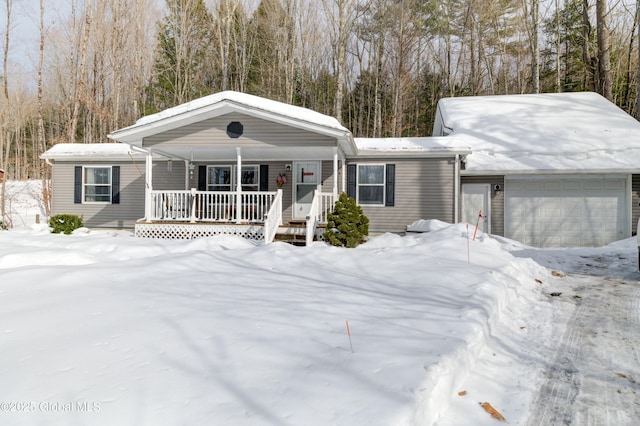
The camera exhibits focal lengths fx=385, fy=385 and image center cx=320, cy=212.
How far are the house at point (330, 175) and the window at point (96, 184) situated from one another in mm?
36

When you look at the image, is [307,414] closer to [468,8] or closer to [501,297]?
[501,297]

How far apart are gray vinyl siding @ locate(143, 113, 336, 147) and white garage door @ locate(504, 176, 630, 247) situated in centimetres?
648

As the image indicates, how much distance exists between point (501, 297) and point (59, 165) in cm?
1473

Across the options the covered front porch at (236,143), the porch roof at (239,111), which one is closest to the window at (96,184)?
the covered front porch at (236,143)

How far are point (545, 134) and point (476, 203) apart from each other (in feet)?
12.9

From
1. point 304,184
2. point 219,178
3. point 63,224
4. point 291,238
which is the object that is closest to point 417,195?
point 304,184

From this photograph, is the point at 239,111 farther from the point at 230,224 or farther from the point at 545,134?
the point at 545,134

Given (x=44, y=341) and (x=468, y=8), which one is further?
(x=468, y=8)

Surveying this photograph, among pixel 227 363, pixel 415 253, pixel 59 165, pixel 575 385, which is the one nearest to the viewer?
pixel 227 363

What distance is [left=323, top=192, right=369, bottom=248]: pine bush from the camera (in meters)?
9.23

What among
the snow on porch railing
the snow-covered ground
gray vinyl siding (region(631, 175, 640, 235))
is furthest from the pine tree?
gray vinyl siding (region(631, 175, 640, 235))

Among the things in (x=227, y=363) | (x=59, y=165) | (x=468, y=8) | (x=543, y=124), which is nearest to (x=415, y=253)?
(x=227, y=363)

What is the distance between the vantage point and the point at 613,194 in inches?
452

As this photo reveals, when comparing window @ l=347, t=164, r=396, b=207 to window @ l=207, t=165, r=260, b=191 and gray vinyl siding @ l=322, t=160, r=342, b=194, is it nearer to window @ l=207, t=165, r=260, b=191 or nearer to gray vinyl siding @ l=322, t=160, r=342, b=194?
gray vinyl siding @ l=322, t=160, r=342, b=194
